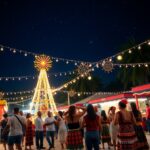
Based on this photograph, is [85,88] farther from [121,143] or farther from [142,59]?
[121,143]

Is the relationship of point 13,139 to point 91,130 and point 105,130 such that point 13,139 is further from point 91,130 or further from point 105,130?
point 105,130

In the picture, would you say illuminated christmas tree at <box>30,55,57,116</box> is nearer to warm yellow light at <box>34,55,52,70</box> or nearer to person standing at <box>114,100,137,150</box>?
warm yellow light at <box>34,55,52,70</box>

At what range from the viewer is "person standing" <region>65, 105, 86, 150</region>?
8.99 metres

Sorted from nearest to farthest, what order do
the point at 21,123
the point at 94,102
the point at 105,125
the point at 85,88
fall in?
the point at 21,123, the point at 105,125, the point at 94,102, the point at 85,88

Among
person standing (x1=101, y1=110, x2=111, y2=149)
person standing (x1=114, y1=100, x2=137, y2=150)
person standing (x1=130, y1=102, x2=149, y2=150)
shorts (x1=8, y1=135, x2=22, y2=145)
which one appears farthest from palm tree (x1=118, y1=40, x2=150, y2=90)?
person standing (x1=114, y1=100, x2=137, y2=150)

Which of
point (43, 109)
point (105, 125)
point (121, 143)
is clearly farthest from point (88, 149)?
point (43, 109)

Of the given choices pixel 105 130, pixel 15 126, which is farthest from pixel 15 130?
pixel 105 130

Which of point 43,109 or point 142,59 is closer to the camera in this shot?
point 43,109

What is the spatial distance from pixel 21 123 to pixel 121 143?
3.69m

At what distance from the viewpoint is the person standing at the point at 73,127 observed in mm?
8992

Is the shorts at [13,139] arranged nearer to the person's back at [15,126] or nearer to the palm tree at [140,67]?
the person's back at [15,126]

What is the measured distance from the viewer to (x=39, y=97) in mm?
35812

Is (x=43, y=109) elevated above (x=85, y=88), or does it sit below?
below

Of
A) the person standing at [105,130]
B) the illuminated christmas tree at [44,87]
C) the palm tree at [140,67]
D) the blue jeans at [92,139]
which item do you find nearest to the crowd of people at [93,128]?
the blue jeans at [92,139]
